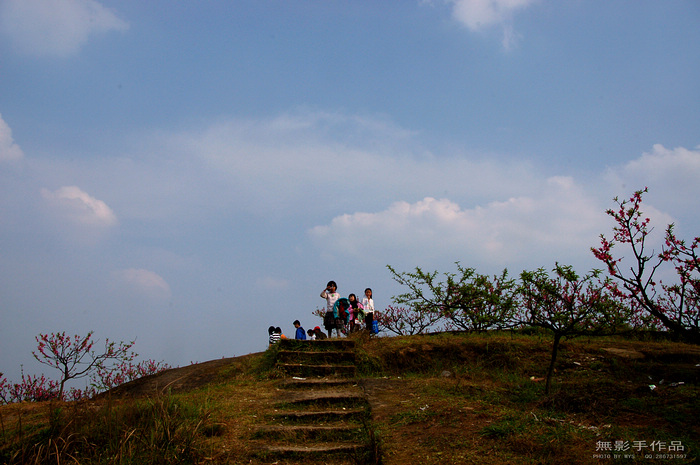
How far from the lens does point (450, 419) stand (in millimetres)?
5652

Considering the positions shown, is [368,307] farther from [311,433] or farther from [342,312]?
[311,433]

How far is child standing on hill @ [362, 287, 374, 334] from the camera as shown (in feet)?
39.1

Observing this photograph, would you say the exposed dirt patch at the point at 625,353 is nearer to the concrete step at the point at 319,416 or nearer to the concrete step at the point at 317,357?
the concrete step at the point at 317,357

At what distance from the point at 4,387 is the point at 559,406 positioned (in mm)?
12043

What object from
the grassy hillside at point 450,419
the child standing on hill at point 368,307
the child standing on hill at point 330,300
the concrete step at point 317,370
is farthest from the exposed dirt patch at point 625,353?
the child standing on hill at point 330,300

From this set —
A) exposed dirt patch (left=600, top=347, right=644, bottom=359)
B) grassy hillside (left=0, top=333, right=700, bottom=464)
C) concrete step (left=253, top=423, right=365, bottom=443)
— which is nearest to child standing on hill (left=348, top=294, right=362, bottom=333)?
grassy hillside (left=0, top=333, right=700, bottom=464)

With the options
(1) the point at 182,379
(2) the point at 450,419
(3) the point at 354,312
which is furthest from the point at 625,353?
(1) the point at 182,379

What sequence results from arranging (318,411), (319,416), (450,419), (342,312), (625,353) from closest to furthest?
(450,419), (319,416), (318,411), (625,353), (342,312)

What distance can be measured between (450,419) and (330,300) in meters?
6.24

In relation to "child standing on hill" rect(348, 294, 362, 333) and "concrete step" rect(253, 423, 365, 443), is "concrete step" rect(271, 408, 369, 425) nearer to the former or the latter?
"concrete step" rect(253, 423, 365, 443)

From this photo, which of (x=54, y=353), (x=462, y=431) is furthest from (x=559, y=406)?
(x=54, y=353)

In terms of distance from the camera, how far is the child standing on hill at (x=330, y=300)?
11.6 m

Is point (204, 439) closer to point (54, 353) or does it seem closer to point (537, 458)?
point (537, 458)

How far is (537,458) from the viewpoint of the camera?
14.7ft
